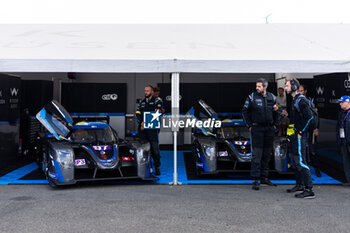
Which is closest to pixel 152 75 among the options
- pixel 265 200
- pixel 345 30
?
pixel 345 30

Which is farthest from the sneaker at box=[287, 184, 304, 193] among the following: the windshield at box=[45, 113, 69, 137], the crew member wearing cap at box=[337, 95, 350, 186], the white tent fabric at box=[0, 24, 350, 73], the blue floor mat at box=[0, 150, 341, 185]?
the windshield at box=[45, 113, 69, 137]

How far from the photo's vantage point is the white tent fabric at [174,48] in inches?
235

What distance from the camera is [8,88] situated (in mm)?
8203

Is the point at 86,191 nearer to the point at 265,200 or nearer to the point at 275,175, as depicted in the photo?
the point at 265,200

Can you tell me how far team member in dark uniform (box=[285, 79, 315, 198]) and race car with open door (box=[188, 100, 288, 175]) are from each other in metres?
0.98

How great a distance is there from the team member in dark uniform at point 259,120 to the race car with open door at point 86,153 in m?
1.76

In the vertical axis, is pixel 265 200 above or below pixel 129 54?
below

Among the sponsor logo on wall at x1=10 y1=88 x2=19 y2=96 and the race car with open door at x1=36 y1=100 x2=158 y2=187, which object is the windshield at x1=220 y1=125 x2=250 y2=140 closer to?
the race car with open door at x1=36 y1=100 x2=158 y2=187

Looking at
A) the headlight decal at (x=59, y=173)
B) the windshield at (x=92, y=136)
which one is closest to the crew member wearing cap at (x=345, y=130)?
the windshield at (x=92, y=136)

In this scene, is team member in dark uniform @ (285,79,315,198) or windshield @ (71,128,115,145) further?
windshield @ (71,128,115,145)

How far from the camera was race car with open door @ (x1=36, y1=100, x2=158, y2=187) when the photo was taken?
18.6 feet

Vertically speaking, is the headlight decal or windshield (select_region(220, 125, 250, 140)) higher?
windshield (select_region(220, 125, 250, 140))

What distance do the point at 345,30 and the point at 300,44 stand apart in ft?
7.71

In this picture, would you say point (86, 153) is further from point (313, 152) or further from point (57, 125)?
point (313, 152)
